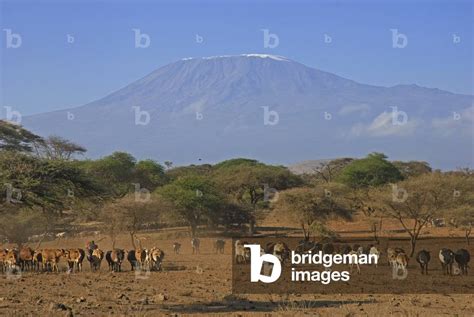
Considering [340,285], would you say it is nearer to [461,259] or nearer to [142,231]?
[461,259]

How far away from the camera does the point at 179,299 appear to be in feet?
63.2

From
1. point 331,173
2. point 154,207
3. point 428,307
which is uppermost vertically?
point 331,173

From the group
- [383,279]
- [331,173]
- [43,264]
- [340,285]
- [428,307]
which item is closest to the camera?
[428,307]

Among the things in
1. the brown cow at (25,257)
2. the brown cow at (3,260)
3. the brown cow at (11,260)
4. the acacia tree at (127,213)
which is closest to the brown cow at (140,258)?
the brown cow at (25,257)

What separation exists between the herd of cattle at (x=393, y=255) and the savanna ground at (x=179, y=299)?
694mm

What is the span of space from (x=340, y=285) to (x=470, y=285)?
4448 millimetres

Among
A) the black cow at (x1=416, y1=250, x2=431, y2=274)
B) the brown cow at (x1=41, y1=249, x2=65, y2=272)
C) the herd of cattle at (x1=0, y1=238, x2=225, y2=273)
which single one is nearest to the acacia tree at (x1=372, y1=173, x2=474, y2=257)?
the black cow at (x1=416, y1=250, x2=431, y2=274)

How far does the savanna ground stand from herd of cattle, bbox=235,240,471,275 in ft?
2.28

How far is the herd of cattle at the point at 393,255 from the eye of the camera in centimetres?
2741

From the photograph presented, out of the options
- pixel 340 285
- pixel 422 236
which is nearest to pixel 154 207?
pixel 422 236

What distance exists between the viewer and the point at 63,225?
167 ft

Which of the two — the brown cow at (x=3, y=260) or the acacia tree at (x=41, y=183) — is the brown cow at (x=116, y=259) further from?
the acacia tree at (x=41, y=183)

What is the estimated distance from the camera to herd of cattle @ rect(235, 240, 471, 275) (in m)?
27.4

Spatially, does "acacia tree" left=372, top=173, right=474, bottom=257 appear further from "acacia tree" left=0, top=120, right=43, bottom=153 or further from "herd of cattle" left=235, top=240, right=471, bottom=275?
"acacia tree" left=0, top=120, right=43, bottom=153
